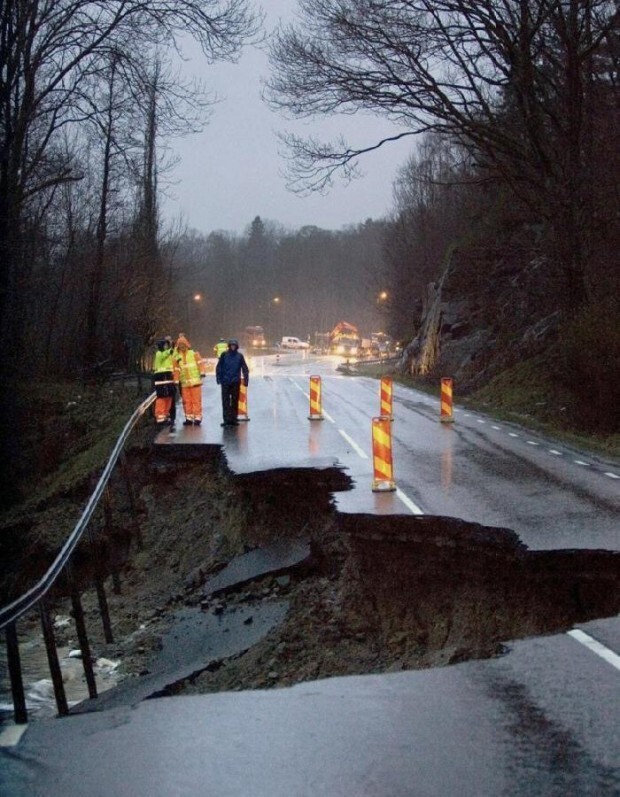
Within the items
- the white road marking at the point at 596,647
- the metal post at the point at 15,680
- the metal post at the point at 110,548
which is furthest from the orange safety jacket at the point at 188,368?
the white road marking at the point at 596,647

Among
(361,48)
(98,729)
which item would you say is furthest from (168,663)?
(361,48)

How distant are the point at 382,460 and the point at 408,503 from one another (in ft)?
4.21

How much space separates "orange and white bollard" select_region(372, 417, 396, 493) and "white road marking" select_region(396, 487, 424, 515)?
16 cm

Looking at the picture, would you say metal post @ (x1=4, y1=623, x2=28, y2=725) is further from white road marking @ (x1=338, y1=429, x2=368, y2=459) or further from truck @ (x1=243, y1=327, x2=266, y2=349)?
truck @ (x1=243, y1=327, x2=266, y2=349)

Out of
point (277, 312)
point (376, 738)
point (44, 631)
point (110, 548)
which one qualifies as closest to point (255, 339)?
point (277, 312)

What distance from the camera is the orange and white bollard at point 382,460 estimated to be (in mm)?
13148

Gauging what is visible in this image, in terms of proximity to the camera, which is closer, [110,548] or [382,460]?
[382,460]

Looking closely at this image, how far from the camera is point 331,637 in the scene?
9289 mm

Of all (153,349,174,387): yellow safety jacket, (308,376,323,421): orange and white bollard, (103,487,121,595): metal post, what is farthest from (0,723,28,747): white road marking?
(308,376,323,421): orange and white bollard

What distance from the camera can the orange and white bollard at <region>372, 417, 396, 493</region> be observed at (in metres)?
13.1

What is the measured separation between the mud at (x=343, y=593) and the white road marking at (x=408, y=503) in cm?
42

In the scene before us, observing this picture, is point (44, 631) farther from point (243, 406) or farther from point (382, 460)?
point (243, 406)

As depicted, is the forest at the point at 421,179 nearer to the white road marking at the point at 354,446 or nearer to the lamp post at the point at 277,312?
the white road marking at the point at 354,446

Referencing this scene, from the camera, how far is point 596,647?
Answer: 695cm
